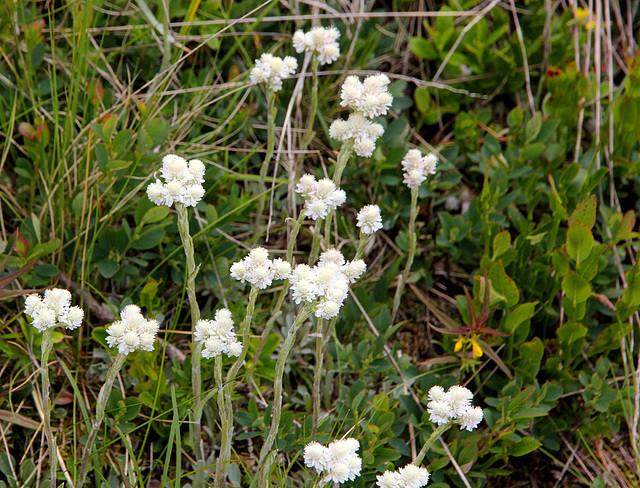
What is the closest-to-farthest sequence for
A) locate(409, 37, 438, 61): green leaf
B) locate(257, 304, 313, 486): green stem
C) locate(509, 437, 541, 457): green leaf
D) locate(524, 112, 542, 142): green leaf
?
locate(257, 304, 313, 486): green stem, locate(509, 437, 541, 457): green leaf, locate(524, 112, 542, 142): green leaf, locate(409, 37, 438, 61): green leaf

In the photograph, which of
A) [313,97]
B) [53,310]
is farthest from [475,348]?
[53,310]

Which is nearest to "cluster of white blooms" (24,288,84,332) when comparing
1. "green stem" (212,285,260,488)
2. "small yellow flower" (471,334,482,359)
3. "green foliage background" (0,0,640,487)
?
"green foliage background" (0,0,640,487)

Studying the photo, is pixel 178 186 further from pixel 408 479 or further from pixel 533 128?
pixel 533 128

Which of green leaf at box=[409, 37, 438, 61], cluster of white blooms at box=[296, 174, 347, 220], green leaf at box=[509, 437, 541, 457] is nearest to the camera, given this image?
cluster of white blooms at box=[296, 174, 347, 220]

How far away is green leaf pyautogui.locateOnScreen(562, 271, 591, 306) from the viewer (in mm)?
1867

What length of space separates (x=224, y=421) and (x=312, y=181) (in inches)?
24.3

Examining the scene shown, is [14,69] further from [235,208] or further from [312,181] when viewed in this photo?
[312,181]

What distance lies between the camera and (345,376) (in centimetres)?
200

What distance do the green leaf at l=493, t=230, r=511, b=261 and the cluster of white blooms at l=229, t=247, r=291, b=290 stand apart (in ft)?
2.89

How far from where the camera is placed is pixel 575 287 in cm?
188

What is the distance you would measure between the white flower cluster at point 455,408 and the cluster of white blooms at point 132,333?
631 mm

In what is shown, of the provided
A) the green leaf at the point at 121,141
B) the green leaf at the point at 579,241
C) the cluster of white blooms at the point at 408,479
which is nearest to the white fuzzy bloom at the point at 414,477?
the cluster of white blooms at the point at 408,479

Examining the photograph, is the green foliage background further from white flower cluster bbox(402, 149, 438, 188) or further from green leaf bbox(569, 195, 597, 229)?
white flower cluster bbox(402, 149, 438, 188)

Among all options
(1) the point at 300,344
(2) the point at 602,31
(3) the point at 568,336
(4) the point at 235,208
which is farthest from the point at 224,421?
(2) the point at 602,31
